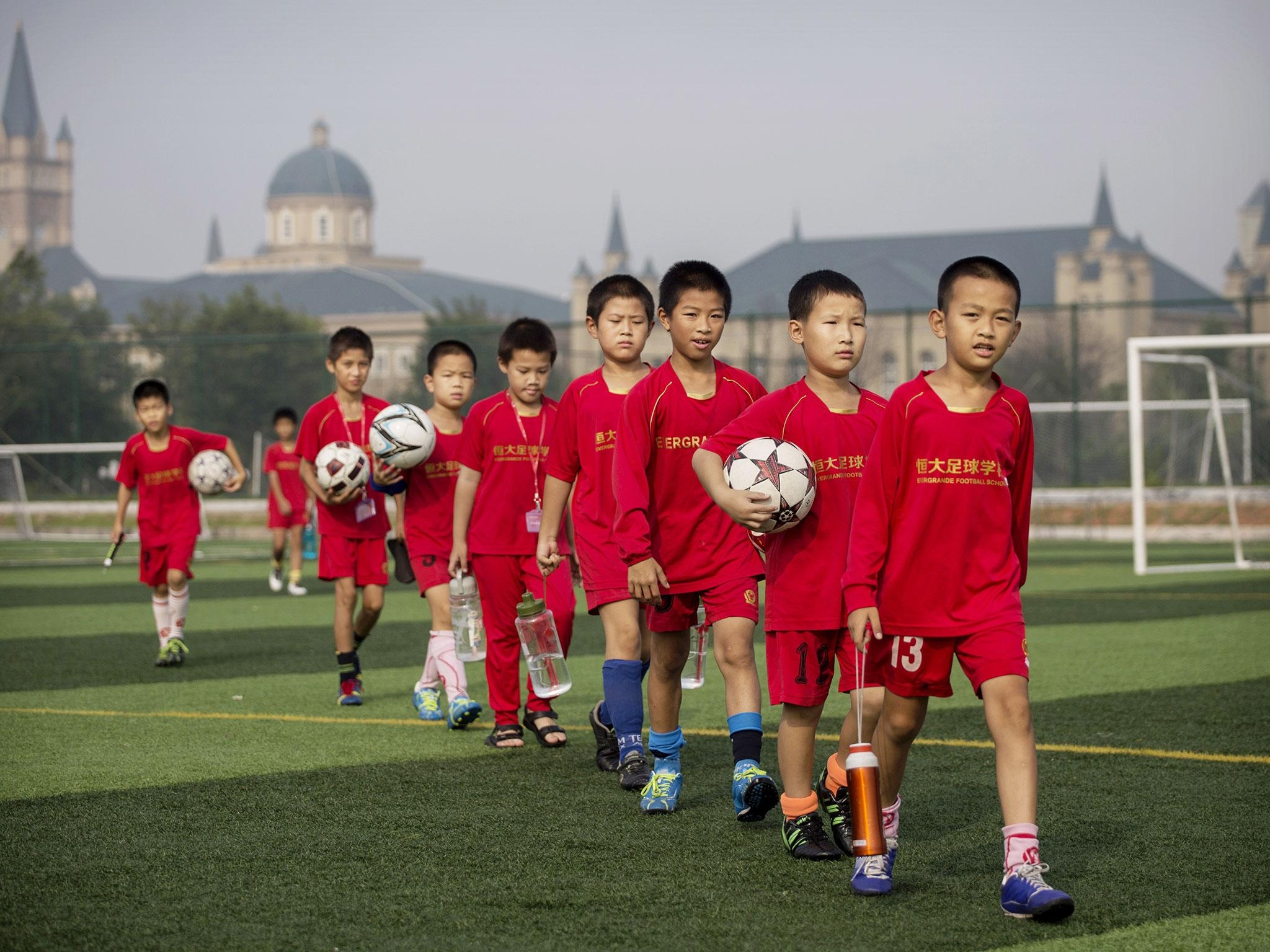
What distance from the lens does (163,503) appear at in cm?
1006

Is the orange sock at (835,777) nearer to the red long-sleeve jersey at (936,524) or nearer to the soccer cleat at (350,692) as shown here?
the red long-sleeve jersey at (936,524)

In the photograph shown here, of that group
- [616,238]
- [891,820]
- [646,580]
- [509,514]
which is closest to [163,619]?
[509,514]

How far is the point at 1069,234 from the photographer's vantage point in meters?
124

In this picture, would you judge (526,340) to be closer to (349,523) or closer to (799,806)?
(349,523)

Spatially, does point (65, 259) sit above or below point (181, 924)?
above

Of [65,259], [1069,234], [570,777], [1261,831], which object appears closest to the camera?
[1261,831]

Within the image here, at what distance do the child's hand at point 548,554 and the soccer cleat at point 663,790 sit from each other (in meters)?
0.94

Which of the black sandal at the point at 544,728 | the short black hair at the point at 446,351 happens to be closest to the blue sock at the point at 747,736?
the black sandal at the point at 544,728

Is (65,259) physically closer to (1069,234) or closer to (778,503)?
(1069,234)

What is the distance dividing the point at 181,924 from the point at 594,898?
1061 millimetres

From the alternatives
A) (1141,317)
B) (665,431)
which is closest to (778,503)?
(665,431)

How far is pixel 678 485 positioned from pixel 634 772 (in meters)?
1.11

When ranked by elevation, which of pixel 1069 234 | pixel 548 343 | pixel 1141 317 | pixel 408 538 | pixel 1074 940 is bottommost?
pixel 1074 940

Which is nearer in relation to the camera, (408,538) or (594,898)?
(594,898)
